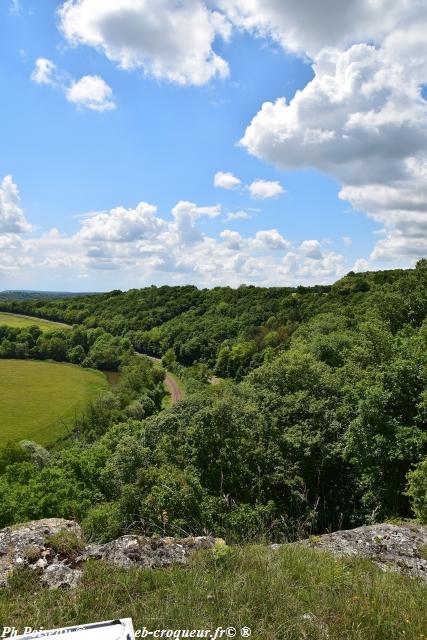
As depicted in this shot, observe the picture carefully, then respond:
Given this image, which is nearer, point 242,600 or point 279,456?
point 242,600

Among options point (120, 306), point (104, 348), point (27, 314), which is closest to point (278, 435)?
point (104, 348)

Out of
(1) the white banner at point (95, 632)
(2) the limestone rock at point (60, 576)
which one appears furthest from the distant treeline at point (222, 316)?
(1) the white banner at point (95, 632)

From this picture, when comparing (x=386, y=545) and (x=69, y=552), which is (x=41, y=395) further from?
(x=386, y=545)

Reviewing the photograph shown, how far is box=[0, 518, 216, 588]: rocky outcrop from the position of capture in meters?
4.85

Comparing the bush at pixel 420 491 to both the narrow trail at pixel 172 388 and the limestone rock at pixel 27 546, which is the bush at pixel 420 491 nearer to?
the limestone rock at pixel 27 546

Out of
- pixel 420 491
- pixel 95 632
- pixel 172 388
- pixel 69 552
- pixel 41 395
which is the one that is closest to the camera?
pixel 95 632

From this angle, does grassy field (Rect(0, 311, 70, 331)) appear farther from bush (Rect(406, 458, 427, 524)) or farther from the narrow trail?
bush (Rect(406, 458, 427, 524))

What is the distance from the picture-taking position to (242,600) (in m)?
4.15

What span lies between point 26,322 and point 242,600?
604 feet

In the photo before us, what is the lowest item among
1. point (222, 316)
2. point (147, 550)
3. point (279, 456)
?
point (279, 456)

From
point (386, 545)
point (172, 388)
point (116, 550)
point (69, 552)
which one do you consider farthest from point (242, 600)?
point (172, 388)

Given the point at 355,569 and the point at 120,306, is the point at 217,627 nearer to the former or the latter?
the point at 355,569

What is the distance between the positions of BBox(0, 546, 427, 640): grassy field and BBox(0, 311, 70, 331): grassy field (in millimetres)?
163653

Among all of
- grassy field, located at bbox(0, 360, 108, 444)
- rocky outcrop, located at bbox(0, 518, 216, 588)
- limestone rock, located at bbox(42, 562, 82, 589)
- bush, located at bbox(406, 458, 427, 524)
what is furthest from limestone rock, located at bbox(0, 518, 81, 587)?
grassy field, located at bbox(0, 360, 108, 444)
